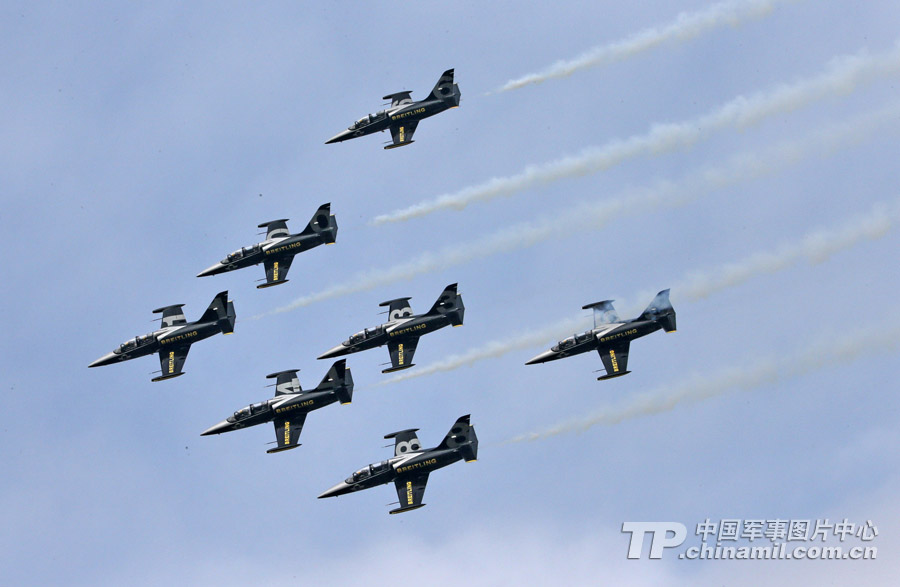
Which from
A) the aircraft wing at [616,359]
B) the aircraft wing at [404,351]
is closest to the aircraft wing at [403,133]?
the aircraft wing at [404,351]

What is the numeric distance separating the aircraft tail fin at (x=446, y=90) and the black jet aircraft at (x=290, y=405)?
75.0ft

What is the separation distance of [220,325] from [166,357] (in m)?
5.43

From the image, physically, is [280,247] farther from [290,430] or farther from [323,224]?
[290,430]

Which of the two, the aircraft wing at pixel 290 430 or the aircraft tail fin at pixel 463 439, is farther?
the aircraft wing at pixel 290 430

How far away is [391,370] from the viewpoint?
11825cm

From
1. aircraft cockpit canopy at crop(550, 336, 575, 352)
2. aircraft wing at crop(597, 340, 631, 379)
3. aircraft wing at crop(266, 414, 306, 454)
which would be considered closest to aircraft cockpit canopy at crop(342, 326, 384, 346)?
aircraft wing at crop(266, 414, 306, 454)

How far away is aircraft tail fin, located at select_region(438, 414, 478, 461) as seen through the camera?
112 metres

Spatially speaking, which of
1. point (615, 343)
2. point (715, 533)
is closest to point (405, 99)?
point (615, 343)

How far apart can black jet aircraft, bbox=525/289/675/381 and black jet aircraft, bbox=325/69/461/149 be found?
21171 millimetres

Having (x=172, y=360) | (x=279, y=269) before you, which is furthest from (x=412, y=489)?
(x=172, y=360)

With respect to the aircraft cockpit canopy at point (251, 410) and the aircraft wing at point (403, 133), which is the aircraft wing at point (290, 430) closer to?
the aircraft cockpit canopy at point (251, 410)

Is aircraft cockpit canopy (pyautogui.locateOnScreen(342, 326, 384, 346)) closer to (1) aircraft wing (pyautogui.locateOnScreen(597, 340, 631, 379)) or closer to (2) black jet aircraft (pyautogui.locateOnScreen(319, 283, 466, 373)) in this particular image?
(2) black jet aircraft (pyautogui.locateOnScreen(319, 283, 466, 373))

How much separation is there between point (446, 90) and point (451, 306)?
18.2 m

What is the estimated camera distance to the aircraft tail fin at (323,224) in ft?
400
